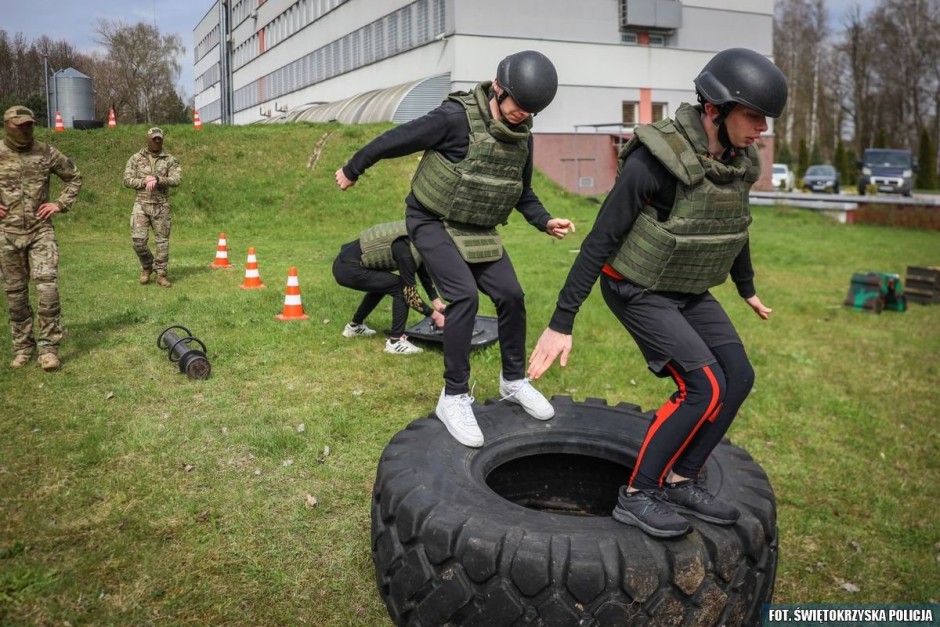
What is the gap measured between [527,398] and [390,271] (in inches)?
143

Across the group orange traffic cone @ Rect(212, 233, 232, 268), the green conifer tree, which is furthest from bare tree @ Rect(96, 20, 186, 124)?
the green conifer tree

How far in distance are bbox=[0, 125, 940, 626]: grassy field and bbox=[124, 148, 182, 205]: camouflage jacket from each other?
51.4 inches

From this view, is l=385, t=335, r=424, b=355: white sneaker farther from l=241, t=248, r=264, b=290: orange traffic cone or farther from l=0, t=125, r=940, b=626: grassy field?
l=241, t=248, r=264, b=290: orange traffic cone

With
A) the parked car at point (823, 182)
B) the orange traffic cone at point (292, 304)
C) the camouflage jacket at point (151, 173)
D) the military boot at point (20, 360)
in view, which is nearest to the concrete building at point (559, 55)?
the parked car at point (823, 182)

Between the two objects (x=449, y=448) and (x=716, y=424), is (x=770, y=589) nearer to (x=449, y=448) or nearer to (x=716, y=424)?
(x=716, y=424)

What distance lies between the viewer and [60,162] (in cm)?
702

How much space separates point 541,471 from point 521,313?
3.26 ft

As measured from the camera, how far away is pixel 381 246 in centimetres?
706

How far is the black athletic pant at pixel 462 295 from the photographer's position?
4297 mm

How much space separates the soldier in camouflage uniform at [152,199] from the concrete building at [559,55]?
51.3ft

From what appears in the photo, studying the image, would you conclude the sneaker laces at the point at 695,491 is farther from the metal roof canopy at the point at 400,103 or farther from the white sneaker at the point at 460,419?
the metal roof canopy at the point at 400,103

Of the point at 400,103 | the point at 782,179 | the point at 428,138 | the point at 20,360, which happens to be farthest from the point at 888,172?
the point at 20,360

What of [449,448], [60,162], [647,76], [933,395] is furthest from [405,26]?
[449,448]

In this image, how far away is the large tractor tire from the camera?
8.77ft
